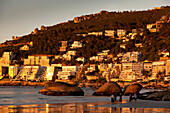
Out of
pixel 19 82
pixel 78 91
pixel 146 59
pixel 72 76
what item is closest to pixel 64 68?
pixel 72 76

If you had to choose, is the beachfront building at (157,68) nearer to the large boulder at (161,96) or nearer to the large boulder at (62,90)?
the large boulder at (62,90)

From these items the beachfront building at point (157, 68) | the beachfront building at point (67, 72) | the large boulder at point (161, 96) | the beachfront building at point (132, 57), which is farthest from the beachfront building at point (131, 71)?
the large boulder at point (161, 96)

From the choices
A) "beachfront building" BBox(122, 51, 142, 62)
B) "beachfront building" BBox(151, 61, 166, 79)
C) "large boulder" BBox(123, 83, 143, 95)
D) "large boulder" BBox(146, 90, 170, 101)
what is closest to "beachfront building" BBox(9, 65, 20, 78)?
"beachfront building" BBox(122, 51, 142, 62)

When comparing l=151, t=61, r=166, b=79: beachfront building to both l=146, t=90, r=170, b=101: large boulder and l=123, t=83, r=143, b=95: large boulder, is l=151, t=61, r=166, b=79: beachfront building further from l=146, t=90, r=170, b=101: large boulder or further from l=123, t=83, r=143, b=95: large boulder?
l=146, t=90, r=170, b=101: large boulder

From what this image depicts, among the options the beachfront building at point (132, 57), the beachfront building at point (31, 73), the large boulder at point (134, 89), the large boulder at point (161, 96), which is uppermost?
the beachfront building at point (132, 57)

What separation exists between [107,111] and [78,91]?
28074 millimetres

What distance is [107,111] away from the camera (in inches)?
1702

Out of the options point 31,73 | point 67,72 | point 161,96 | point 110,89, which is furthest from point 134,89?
point 31,73

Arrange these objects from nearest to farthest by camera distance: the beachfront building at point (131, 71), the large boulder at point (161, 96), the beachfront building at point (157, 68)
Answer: the large boulder at point (161, 96) → the beachfront building at point (157, 68) → the beachfront building at point (131, 71)

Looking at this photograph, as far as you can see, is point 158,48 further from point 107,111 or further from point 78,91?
point 107,111

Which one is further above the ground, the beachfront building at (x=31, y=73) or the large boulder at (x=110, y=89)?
the beachfront building at (x=31, y=73)

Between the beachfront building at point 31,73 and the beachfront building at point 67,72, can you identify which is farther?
the beachfront building at point 31,73

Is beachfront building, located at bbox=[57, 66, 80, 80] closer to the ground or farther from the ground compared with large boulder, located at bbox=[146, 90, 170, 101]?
farther from the ground

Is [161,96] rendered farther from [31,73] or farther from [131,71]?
[31,73]
